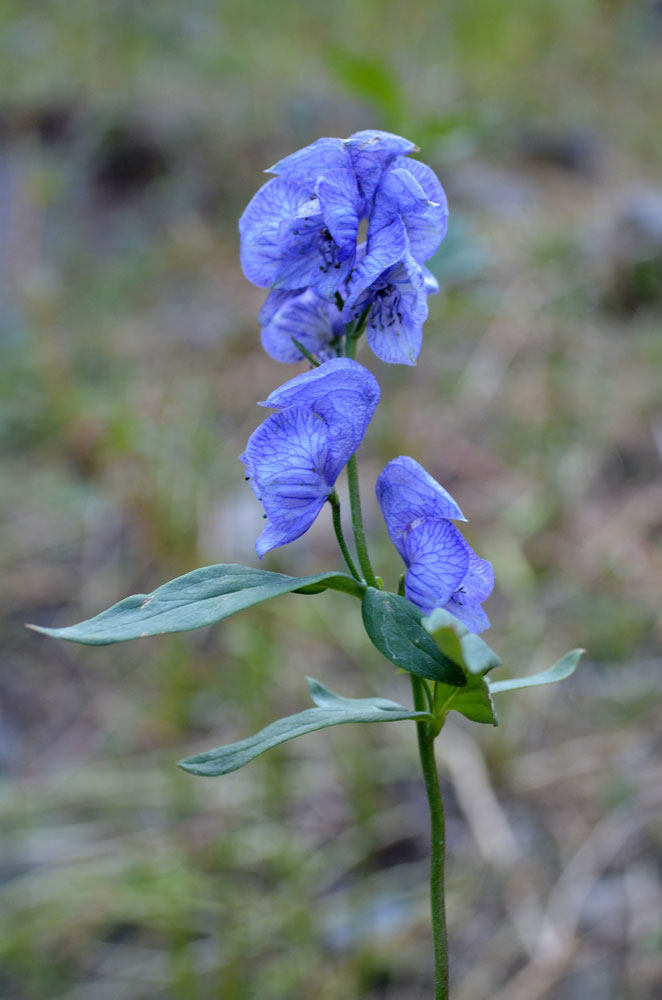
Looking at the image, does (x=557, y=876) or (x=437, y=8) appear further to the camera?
(x=437, y=8)

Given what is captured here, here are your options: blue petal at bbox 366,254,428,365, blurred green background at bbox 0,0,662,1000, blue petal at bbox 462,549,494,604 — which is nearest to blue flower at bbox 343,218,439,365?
blue petal at bbox 366,254,428,365

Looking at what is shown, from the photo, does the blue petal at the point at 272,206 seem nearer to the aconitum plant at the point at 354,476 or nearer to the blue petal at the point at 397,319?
the aconitum plant at the point at 354,476

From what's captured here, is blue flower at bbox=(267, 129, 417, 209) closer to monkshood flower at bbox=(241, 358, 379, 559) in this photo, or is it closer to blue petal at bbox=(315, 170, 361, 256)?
blue petal at bbox=(315, 170, 361, 256)

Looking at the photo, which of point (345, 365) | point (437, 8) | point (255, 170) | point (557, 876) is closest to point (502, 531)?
point (557, 876)

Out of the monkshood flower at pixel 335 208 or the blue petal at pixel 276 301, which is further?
the blue petal at pixel 276 301

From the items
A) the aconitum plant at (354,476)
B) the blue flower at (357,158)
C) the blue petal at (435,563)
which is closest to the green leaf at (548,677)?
the aconitum plant at (354,476)

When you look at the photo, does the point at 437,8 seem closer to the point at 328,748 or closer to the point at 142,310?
the point at 142,310
